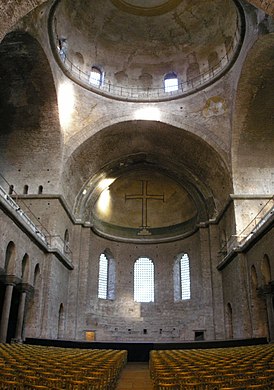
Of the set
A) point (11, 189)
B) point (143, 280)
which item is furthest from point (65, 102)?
point (143, 280)

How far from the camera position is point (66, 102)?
22.4 m

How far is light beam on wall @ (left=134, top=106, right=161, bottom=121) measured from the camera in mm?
24047

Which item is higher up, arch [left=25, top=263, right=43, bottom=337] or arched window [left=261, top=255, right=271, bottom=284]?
arched window [left=261, top=255, right=271, bottom=284]

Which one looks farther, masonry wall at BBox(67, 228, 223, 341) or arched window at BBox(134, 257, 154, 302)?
arched window at BBox(134, 257, 154, 302)

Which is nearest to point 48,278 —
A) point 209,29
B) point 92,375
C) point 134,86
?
point 134,86

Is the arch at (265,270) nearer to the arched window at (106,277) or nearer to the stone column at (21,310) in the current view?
the stone column at (21,310)

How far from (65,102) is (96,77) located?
4.46m

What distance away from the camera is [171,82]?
26406 mm

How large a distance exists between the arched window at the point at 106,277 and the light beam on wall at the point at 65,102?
11.5 meters

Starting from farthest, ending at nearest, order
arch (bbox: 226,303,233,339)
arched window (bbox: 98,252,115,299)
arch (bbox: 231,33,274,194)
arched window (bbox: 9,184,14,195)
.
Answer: arched window (bbox: 98,252,115,299), arch (bbox: 226,303,233,339), arched window (bbox: 9,184,14,195), arch (bbox: 231,33,274,194)

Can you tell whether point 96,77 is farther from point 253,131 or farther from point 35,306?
point 35,306

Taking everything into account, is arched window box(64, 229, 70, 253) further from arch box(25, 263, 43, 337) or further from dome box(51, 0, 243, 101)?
dome box(51, 0, 243, 101)

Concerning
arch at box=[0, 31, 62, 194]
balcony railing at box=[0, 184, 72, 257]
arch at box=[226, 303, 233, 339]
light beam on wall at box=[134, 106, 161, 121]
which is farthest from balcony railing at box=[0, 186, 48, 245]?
arch at box=[226, 303, 233, 339]

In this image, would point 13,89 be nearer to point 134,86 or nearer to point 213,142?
point 134,86
